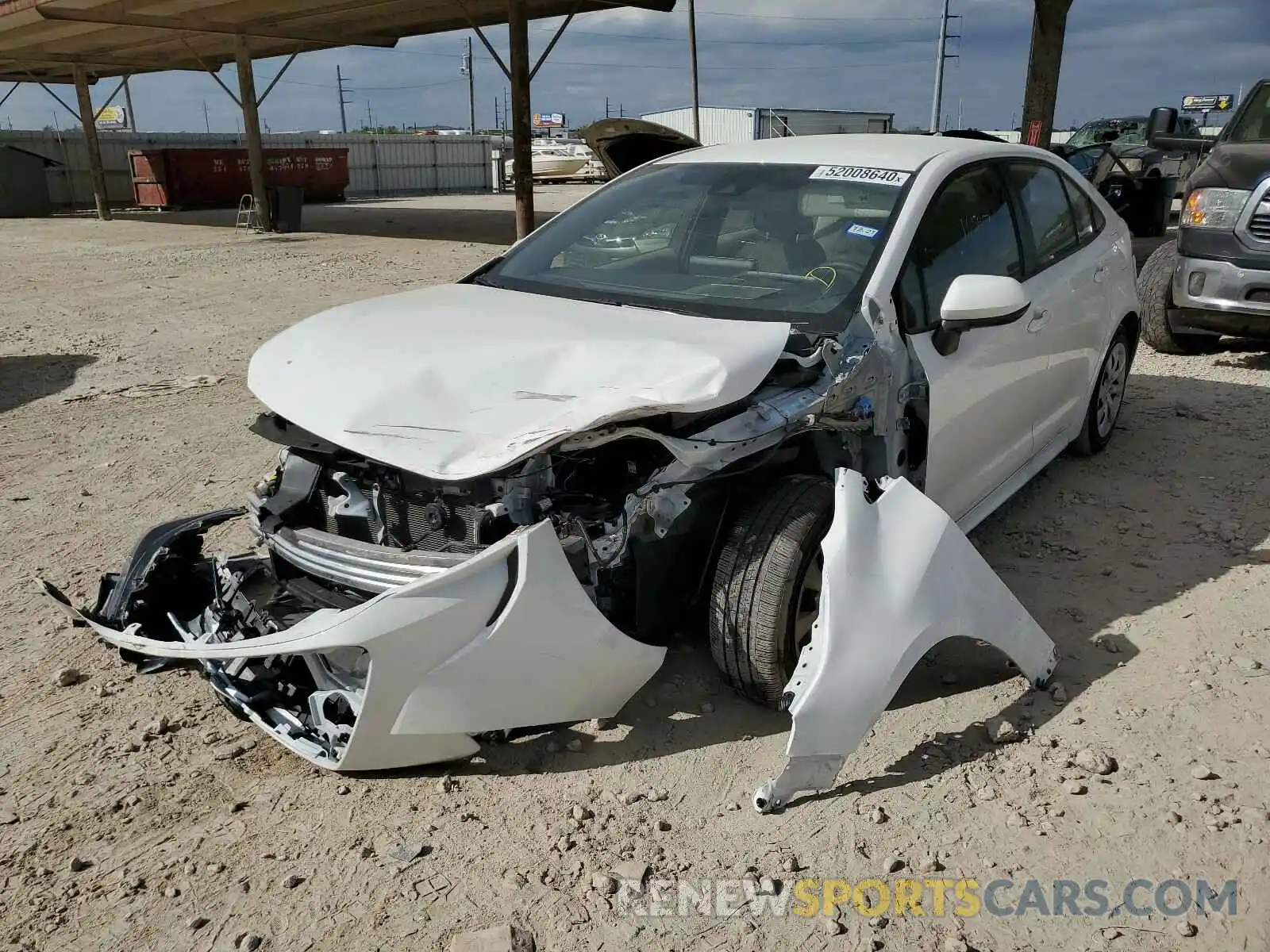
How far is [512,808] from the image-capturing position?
2.69 meters

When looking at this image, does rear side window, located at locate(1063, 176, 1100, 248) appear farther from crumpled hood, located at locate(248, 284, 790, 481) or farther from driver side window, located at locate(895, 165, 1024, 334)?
crumpled hood, located at locate(248, 284, 790, 481)

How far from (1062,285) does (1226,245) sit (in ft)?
11.0

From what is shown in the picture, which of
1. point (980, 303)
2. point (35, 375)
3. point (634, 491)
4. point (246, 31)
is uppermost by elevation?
point (246, 31)

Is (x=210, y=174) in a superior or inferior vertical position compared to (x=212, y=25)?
inferior

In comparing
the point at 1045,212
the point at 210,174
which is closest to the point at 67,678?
the point at 1045,212

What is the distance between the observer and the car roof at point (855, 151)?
3.81 m

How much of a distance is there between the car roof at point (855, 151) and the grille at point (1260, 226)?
10.4 feet

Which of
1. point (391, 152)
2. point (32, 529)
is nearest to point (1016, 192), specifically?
point (32, 529)

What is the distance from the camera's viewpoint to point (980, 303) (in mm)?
3219

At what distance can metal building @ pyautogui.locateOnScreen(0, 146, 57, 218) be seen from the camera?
81.6 feet

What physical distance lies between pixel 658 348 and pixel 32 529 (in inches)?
131

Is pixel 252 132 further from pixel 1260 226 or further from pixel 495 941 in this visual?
pixel 495 941

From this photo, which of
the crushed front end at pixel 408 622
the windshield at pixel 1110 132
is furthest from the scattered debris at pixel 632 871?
the windshield at pixel 1110 132

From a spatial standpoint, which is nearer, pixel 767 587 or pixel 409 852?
pixel 409 852
